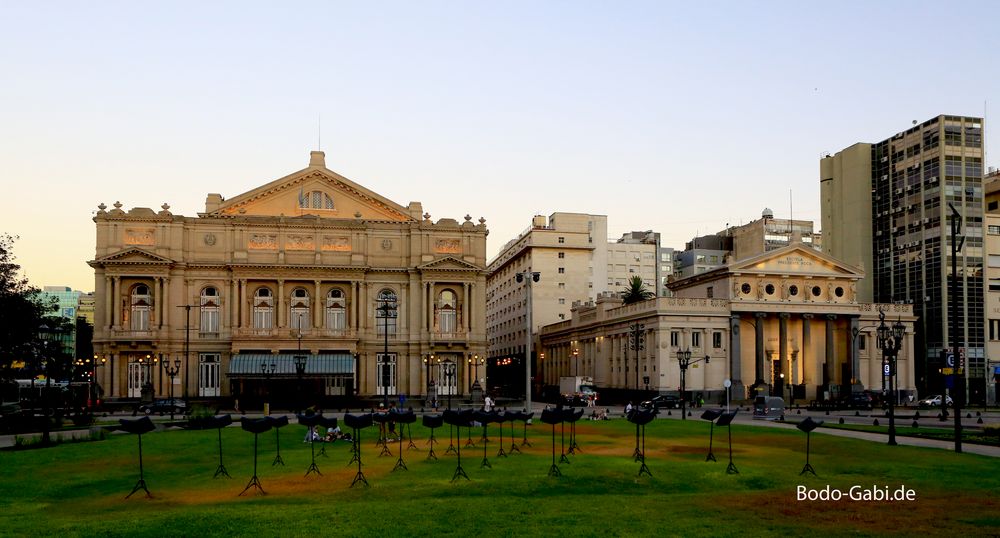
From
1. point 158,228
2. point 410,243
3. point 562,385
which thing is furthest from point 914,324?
point 158,228

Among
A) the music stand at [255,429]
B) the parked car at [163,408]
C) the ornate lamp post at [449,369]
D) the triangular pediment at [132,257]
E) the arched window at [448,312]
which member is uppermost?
the triangular pediment at [132,257]

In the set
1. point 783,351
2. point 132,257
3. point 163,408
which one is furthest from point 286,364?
point 783,351

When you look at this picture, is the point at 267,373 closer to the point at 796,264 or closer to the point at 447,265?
the point at 447,265

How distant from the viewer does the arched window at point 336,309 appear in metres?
93.0

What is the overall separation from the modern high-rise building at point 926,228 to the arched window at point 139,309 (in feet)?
264

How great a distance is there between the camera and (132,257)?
8731 cm

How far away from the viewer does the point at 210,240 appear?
9062 cm

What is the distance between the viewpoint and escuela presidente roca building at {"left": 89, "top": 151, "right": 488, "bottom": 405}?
88.0 m

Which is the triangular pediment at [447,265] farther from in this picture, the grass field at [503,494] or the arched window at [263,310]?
the grass field at [503,494]

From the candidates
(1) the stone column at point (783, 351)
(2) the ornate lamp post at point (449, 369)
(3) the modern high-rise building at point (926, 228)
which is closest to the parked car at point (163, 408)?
(2) the ornate lamp post at point (449, 369)

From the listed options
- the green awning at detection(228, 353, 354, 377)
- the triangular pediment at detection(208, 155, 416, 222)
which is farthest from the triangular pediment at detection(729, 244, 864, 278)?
the green awning at detection(228, 353, 354, 377)

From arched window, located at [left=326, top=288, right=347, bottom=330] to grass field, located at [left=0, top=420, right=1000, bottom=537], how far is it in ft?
178

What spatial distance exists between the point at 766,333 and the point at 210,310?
59.6m

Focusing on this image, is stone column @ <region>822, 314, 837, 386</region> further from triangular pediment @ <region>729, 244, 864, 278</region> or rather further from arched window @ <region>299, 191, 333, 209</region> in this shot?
arched window @ <region>299, 191, 333, 209</region>
